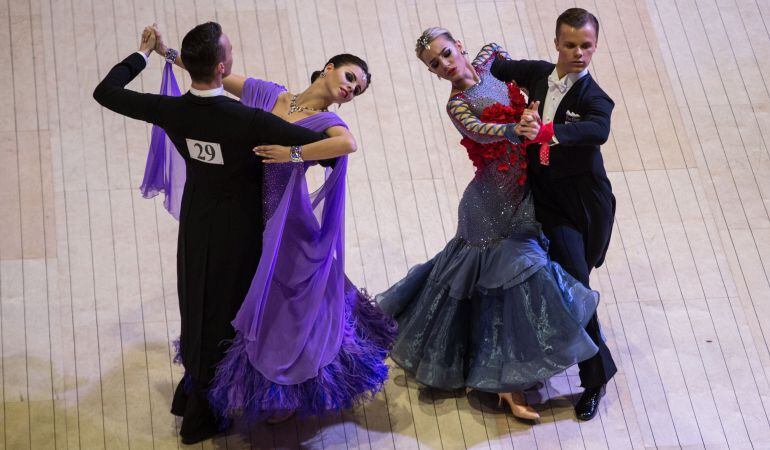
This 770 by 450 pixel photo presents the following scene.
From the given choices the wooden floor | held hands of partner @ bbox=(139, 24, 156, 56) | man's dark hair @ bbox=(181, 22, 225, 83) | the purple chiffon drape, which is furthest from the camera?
the wooden floor

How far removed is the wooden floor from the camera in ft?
13.2

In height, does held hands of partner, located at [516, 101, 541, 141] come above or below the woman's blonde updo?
below

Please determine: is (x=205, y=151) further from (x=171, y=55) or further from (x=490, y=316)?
(x=490, y=316)

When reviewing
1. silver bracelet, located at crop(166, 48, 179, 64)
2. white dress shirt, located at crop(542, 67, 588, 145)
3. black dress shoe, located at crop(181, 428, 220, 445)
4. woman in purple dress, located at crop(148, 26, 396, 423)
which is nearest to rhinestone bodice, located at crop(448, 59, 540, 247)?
white dress shirt, located at crop(542, 67, 588, 145)

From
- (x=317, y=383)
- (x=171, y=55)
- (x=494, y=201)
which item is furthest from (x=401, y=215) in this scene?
(x=171, y=55)

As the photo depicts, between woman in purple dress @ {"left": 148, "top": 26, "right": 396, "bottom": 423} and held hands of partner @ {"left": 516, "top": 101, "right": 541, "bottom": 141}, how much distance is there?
1.85 ft

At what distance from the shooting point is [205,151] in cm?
343

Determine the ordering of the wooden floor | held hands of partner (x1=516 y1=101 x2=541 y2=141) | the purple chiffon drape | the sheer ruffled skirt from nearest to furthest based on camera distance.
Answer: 1. held hands of partner (x1=516 y1=101 x2=541 y2=141)
2. the sheer ruffled skirt
3. the purple chiffon drape
4. the wooden floor

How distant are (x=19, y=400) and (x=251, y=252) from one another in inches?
42.8

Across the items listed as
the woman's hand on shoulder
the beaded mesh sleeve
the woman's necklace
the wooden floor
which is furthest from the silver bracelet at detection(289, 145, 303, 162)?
the wooden floor

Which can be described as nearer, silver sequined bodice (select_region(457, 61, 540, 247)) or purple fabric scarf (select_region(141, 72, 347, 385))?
purple fabric scarf (select_region(141, 72, 347, 385))

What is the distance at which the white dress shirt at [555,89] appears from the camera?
367 centimetres

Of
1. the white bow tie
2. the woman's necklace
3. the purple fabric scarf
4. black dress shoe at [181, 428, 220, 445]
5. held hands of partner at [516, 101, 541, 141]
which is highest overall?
the woman's necklace

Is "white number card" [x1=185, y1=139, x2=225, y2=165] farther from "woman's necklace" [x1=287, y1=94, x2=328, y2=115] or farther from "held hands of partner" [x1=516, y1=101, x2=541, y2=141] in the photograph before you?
"held hands of partner" [x1=516, y1=101, x2=541, y2=141]
